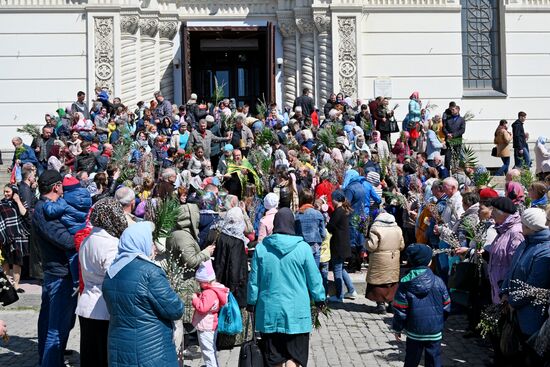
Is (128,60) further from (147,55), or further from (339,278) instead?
(339,278)

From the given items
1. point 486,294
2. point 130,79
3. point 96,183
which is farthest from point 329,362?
point 130,79

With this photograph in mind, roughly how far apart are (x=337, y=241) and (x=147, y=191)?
3.30m

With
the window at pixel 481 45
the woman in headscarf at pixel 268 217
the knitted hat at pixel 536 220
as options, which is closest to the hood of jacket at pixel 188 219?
the woman in headscarf at pixel 268 217

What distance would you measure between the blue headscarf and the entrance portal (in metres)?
20.4

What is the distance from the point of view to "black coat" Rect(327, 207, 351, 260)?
12.9 metres

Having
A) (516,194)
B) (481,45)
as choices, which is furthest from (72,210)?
(481,45)

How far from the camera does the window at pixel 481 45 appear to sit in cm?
2672

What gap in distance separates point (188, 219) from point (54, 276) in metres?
1.79

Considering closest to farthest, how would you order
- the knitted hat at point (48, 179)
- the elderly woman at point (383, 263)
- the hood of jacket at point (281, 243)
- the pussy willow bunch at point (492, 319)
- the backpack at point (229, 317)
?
1. the hood of jacket at point (281, 243)
2. the pussy willow bunch at point (492, 319)
3. the knitted hat at point (48, 179)
4. the backpack at point (229, 317)
5. the elderly woman at point (383, 263)

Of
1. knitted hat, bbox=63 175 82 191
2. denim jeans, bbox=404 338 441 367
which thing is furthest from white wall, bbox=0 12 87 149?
denim jeans, bbox=404 338 441 367

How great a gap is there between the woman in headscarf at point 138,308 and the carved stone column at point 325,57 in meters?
19.4

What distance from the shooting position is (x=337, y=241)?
12.9 metres

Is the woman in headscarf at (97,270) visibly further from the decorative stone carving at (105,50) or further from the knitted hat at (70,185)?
the decorative stone carving at (105,50)

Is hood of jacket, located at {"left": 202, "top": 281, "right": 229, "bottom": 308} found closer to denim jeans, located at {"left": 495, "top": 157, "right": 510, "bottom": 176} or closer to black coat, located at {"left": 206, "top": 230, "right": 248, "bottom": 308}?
black coat, located at {"left": 206, "top": 230, "right": 248, "bottom": 308}
